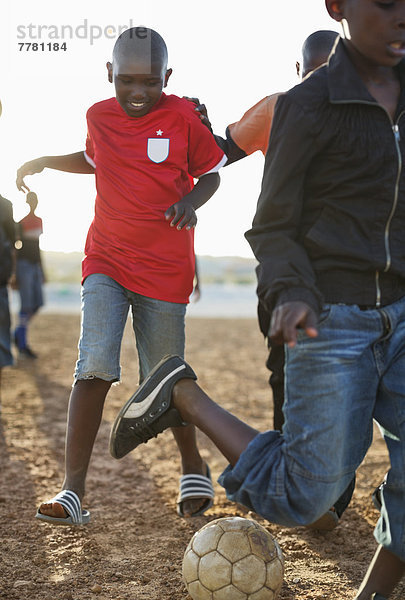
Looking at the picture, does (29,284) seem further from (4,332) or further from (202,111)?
(202,111)

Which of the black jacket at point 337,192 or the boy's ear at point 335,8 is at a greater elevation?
the boy's ear at point 335,8

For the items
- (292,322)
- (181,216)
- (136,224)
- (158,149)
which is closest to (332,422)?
(292,322)

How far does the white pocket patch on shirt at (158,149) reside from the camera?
141 inches

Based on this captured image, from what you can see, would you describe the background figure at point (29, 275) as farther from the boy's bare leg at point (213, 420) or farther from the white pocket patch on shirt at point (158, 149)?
the boy's bare leg at point (213, 420)

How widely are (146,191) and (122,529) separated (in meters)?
1.79

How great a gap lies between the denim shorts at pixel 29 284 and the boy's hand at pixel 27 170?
674 centimetres

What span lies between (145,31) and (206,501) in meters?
2.49

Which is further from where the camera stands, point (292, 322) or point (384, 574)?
point (384, 574)

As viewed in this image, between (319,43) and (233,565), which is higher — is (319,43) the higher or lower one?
the higher one

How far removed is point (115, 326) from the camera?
3.50 m

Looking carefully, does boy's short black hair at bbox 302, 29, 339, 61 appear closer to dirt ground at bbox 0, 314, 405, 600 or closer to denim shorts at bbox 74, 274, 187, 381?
denim shorts at bbox 74, 274, 187, 381

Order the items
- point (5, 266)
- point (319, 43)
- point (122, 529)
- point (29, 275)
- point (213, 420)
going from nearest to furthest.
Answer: point (213, 420)
point (319, 43)
point (122, 529)
point (5, 266)
point (29, 275)

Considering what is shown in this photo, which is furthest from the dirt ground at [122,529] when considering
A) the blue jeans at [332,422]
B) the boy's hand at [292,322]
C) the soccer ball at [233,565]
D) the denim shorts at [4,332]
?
the boy's hand at [292,322]

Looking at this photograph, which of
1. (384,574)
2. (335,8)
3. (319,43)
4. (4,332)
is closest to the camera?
(335,8)
